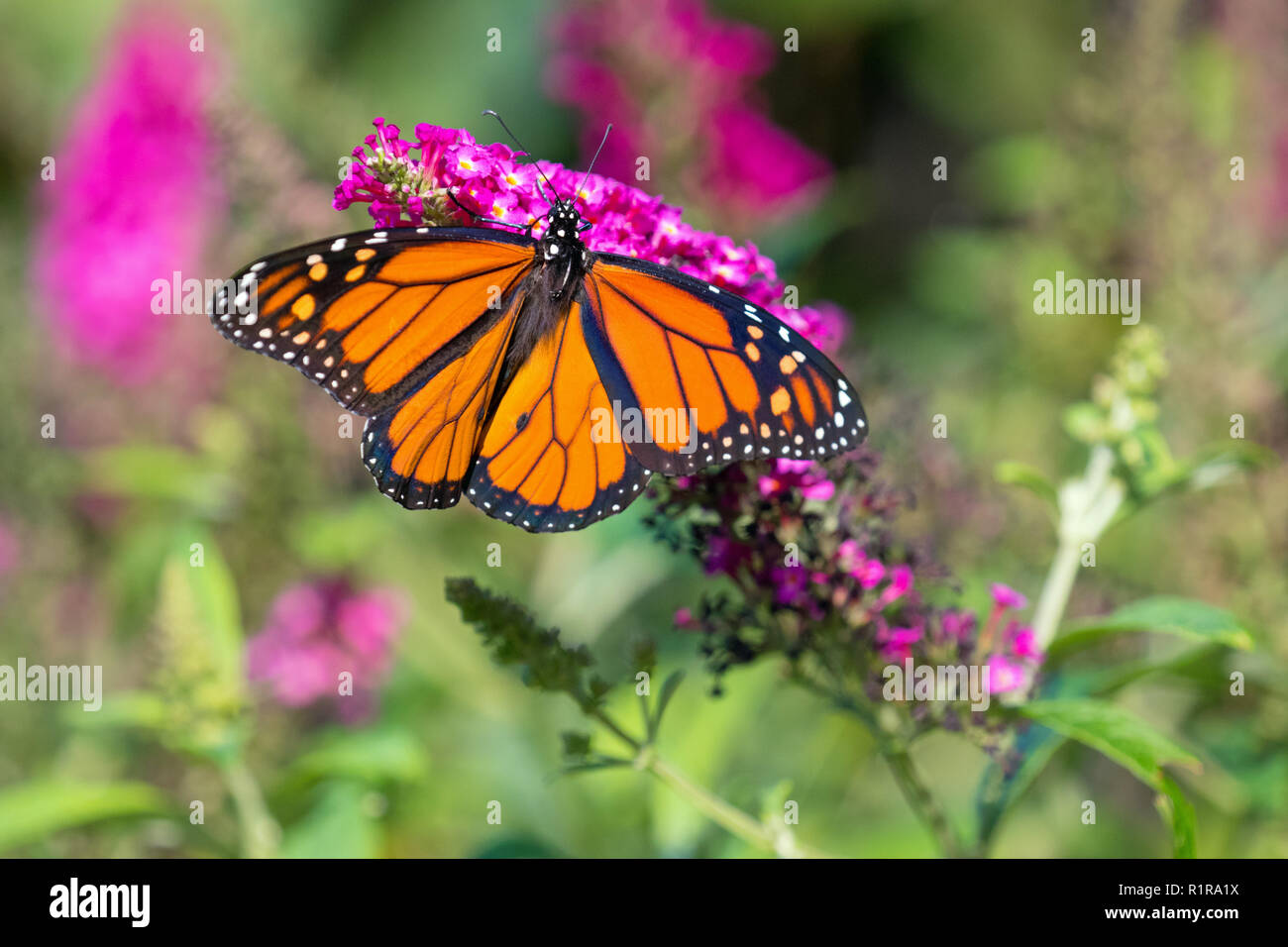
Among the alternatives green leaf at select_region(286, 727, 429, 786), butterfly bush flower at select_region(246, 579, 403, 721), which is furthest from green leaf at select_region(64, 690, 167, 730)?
butterfly bush flower at select_region(246, 579, 403, 721)

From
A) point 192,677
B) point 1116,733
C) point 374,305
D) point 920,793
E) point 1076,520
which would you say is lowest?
point 920,793

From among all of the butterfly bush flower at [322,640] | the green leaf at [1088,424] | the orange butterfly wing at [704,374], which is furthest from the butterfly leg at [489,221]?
the butterfly bush flower at [322,640]

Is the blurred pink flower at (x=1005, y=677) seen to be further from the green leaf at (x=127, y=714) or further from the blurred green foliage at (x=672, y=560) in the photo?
the green leaf at (x=127, y=714)

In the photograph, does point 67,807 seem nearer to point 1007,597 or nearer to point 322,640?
point 322,640

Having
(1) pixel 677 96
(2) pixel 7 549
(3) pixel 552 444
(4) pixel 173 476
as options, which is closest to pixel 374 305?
(3) pixel 552 444

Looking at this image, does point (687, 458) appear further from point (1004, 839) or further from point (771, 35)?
point (771, 35)

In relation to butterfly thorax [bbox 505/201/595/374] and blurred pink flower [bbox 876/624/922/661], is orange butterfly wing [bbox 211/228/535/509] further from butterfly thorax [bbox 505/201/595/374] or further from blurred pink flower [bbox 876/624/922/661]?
blurred pink flower [bbox 876/624/922/661]
